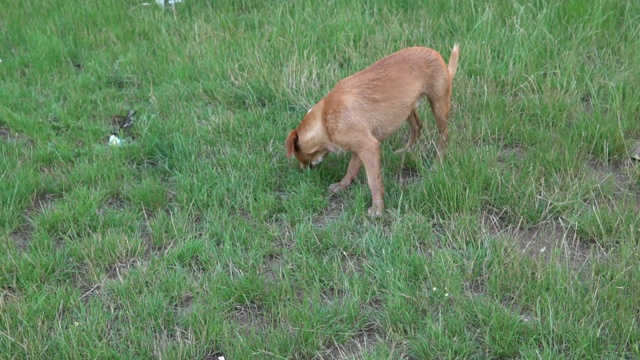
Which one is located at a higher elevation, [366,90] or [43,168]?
[366,90]

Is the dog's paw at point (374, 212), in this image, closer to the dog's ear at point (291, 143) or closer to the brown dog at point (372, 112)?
the brown dog at point (372, 112)

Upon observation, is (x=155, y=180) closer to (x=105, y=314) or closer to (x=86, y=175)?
(x=86, y=175)

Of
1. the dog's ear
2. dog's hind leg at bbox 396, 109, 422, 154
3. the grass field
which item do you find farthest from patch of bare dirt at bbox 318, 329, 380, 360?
dog's hind leg at bbox 396, 109, 422, 154

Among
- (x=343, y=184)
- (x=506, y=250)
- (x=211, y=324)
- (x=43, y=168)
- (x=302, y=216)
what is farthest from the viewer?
(x=43, y=168)

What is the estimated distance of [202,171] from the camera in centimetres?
592

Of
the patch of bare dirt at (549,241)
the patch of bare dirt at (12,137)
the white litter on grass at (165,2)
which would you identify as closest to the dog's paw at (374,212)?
the patch of bare dirt at (549,241)

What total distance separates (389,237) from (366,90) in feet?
3.73

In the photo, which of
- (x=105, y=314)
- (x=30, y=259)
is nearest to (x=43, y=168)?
(x=30, y=259)

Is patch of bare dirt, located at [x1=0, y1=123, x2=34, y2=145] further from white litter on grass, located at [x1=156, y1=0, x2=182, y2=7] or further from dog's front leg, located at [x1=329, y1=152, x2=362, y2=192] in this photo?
dog's front leg, located at [x1=329, y1=152, x2=362, y2=192]

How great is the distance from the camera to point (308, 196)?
5.52 m

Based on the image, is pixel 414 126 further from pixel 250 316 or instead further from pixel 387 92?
pixel 250 316

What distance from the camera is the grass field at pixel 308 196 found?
4301mm

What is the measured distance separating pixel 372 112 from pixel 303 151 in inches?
23.0

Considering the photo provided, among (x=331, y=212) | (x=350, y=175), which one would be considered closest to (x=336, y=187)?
(x=350, y=175)
